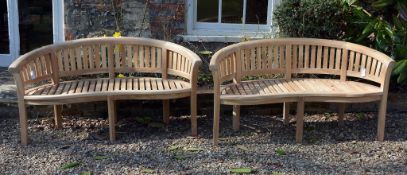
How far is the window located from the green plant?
3.28 ft

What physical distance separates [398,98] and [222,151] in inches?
90.3

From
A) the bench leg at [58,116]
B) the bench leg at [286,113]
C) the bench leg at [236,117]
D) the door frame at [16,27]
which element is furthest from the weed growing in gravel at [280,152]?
the door frame at [16,27]

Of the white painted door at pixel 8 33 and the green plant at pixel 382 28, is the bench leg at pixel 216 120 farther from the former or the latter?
the white painted door at pixel 8 33

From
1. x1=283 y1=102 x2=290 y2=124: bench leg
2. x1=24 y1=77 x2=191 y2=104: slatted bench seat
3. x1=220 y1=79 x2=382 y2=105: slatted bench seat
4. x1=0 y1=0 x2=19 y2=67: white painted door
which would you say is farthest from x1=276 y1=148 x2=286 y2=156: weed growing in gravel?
x1=0 y1=0 x2=19 y2=67: white painted door

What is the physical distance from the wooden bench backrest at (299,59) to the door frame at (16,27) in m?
2.32

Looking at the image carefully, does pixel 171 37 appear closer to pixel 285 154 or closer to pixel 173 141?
pixel 173 141

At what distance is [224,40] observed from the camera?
6605 mm

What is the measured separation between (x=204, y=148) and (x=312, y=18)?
1.99m

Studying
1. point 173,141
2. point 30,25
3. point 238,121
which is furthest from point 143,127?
point 30,25

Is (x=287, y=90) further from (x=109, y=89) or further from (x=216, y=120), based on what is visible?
(x=109, y=89)

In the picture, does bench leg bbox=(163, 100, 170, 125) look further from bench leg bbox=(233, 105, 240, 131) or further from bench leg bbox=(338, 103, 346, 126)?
bench leg bbox=(338, 103, 346, 126)

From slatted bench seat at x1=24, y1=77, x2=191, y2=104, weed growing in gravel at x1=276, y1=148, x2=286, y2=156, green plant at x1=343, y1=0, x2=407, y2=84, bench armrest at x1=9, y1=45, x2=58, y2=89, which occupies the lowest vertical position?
weed growing in gravel at x1=276, y1=148, x2=286, y2=156

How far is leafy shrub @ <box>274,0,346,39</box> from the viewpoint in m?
6.02

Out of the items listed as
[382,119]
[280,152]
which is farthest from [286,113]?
[382,119]
